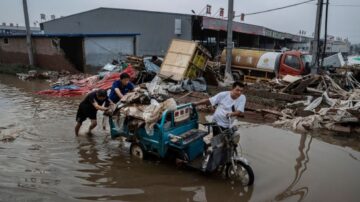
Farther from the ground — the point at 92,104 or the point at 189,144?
the point at 92,104

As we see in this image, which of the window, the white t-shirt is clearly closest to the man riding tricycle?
the white t-shirt

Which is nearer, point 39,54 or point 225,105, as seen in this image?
point 225,105

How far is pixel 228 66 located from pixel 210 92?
3.51 m

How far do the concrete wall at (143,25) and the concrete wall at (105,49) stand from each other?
256 inches

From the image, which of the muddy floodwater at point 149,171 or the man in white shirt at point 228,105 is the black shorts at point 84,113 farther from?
the man in white shirt at point 228,105

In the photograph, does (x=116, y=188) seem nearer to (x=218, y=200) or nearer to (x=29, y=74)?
(x=218, y=200)

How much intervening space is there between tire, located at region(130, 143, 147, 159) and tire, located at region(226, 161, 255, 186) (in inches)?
70.1

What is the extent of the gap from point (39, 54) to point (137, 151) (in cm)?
2024

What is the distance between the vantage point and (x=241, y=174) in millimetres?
5496

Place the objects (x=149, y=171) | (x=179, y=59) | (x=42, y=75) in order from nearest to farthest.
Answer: (x=149, y=171)
(x=179, y=59)
(x=42, y=75)

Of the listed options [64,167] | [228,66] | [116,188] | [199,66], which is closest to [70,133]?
[64,167]

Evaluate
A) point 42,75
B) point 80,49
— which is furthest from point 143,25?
point 42,75

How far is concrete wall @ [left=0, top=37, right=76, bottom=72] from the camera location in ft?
71.7

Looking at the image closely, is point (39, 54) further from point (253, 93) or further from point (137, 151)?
point (137, 151)
